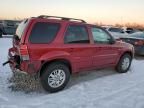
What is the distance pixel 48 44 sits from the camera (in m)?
5.92

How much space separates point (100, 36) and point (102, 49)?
411mm

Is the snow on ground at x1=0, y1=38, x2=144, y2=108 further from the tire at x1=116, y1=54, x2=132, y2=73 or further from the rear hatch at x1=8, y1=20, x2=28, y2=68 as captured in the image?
the rear hatch at x1=8, y1=20, x2=28, y2=68

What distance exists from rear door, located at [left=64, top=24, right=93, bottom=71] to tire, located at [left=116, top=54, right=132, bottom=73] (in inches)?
69.4

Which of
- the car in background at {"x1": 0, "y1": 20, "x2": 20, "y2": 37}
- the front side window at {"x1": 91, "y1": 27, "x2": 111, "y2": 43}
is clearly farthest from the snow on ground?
the car in background at {"x1": 0, "y1": 20, "x2": 20, "y2": 37}

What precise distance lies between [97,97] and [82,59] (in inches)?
51.8

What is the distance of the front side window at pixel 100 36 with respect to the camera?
718 cm

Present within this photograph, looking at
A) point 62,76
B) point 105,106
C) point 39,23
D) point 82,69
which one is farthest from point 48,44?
point 105,106

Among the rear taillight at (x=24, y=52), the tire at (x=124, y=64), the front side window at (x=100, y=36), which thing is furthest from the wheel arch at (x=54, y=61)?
the tire at (x=124, y=64)

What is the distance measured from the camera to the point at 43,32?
5.89 meters

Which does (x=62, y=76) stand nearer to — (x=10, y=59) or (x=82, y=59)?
(x=82, y=59)

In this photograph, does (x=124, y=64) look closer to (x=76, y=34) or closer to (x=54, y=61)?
(x=76, y=34)

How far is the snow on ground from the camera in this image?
534 centimetres

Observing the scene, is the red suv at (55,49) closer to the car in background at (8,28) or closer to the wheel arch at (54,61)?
the wheel arch at (54,61)

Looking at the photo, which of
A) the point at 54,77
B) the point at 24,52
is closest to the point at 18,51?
the point at 24,52
